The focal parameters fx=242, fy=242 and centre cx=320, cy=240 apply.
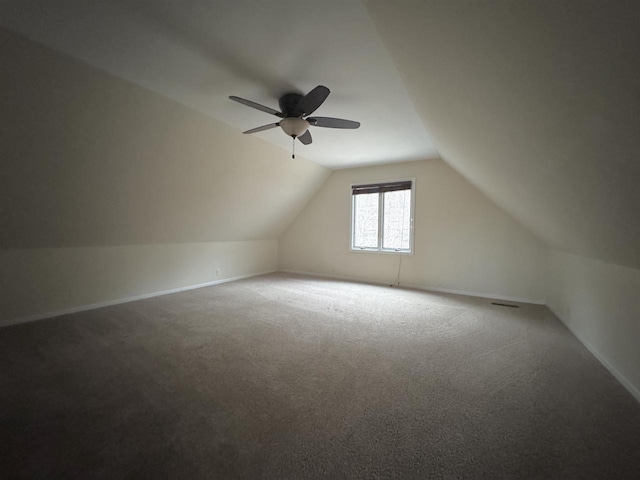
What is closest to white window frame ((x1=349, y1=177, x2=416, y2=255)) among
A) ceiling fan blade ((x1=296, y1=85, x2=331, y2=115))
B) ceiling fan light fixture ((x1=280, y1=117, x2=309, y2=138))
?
ceiling fan light fixture ((x1=280, y1=117, x2=309, y2=138))

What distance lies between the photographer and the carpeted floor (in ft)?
3.81

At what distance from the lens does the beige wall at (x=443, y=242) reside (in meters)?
3.87

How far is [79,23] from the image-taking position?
1.55 m

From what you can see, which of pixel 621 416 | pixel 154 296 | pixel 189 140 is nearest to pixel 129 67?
pixel 189 140

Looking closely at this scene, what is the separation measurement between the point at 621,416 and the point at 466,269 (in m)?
2.91

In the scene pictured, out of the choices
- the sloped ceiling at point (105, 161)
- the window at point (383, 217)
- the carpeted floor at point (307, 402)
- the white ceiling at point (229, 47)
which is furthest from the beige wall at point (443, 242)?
the white ceiling at point (229, 47)

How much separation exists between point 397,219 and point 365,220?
69cm

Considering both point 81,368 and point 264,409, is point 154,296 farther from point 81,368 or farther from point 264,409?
point 264,409

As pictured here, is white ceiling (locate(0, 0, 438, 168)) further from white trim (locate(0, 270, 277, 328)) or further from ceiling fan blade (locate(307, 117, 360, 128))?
white trim (locate(0, 270, 277, 328))

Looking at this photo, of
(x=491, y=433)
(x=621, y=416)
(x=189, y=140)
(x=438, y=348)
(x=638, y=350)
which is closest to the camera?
(x=491, y=433)

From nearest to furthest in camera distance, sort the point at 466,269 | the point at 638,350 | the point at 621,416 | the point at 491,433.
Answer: the point at 491,433
the point at 621,416
the point at 638,350
the point at 466,269

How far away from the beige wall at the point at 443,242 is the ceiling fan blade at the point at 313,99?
3.13 meters

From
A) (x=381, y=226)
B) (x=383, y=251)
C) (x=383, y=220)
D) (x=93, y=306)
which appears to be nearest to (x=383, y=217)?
(x=383, y=220)

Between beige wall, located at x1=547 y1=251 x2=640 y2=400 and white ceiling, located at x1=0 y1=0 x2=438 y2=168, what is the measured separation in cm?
237
